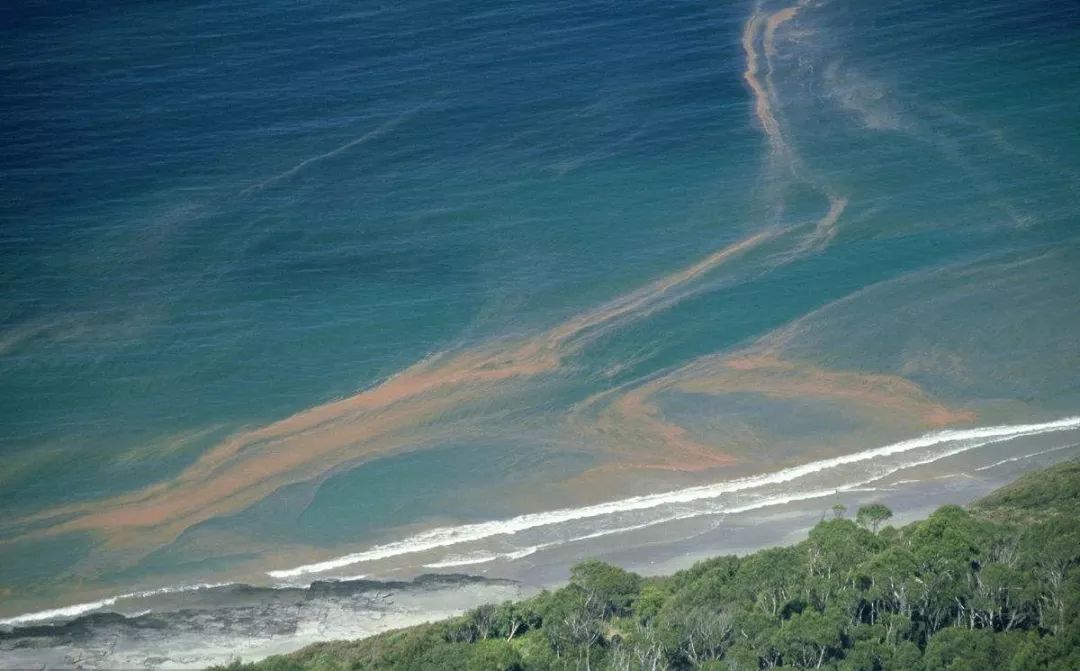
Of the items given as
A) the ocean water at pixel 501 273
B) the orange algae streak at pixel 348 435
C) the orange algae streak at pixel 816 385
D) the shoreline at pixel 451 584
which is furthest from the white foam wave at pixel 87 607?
the orange algae streak at pixel 816 385

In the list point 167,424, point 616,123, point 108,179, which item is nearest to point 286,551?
point 167,424

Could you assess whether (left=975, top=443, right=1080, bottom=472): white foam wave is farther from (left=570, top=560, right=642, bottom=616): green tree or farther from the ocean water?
(left=570, top=560, right=642, bottom=616): green tree

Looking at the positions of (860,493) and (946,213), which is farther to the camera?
(946,213)

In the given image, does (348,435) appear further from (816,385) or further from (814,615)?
(814,615)

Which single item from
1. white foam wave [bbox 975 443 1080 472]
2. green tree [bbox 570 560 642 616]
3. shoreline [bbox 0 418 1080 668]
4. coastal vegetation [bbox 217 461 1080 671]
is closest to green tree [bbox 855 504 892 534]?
coastal vegetation [bbox 217 461 1080 671]

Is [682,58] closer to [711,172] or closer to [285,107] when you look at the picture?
[711,172]

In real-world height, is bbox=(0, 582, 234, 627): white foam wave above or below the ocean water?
below

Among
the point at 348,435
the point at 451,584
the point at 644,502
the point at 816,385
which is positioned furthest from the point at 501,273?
the point at 451,584
